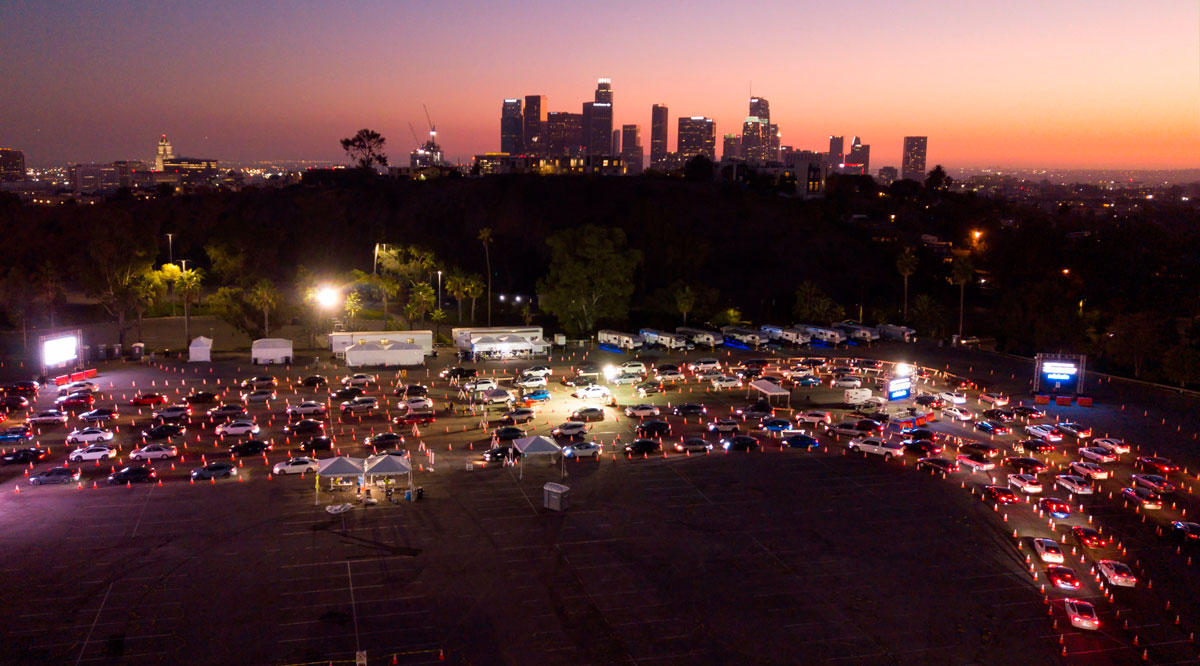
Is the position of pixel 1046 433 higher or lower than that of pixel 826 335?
lower

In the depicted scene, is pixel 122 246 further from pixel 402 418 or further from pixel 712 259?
pixel 712 259

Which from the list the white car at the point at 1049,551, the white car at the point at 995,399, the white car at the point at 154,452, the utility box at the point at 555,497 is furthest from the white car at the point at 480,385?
the white car at the point at 995,399

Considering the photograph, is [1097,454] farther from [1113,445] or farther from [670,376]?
[670,376]

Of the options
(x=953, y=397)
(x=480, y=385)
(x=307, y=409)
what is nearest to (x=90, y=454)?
(x=307, y=409)

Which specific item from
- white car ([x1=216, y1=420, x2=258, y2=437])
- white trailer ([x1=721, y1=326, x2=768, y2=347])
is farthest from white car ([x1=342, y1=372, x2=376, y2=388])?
white trailer ([x1=721, y1=326, x2=768, y2=347])

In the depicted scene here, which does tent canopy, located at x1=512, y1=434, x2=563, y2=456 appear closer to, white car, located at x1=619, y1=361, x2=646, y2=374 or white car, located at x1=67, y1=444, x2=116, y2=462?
white car, located at x1=67, y1=444, x2=116, y2=462
